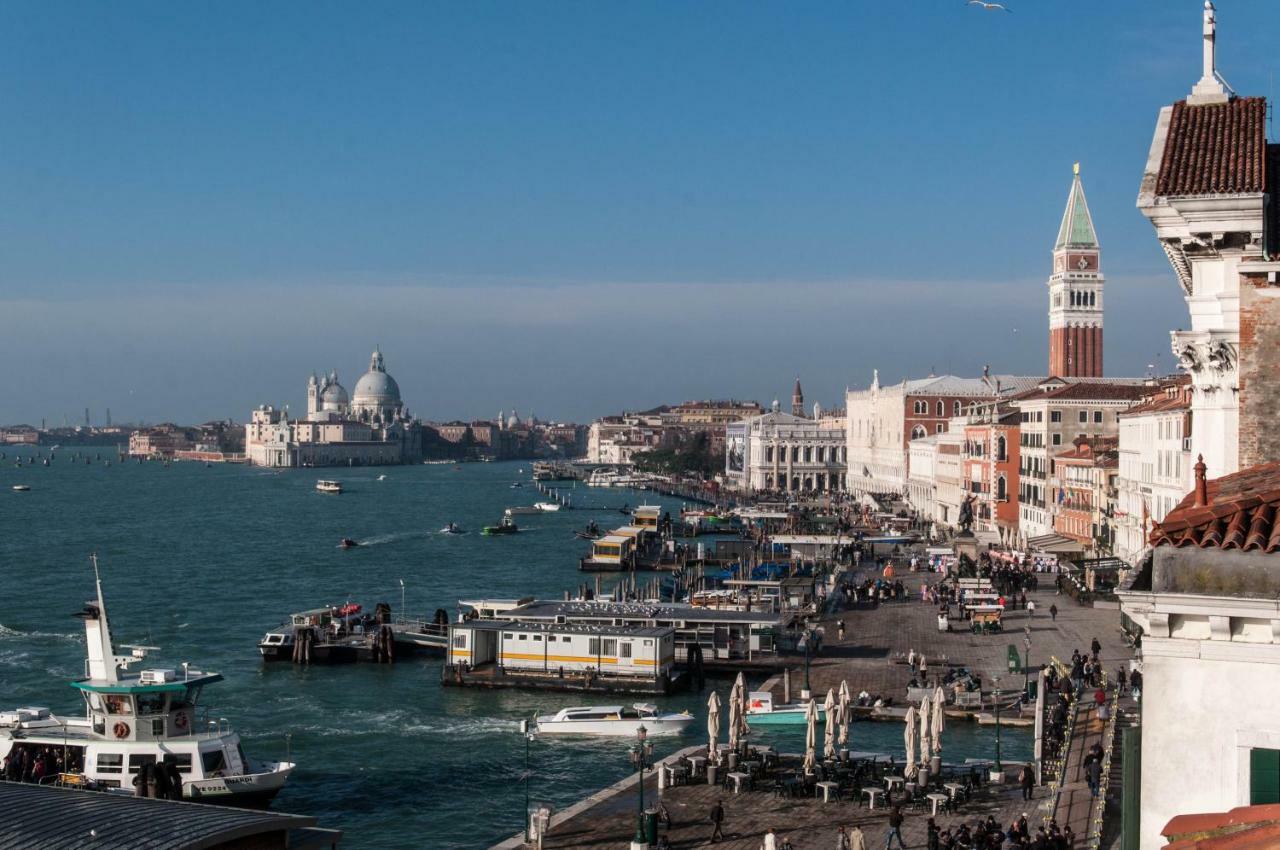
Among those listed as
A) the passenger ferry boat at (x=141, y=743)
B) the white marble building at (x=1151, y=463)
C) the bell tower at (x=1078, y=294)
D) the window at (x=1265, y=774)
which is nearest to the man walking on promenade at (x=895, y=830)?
the passenger ferry boat at (x=141, y=743)

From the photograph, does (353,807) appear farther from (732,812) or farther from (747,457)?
(747,457)

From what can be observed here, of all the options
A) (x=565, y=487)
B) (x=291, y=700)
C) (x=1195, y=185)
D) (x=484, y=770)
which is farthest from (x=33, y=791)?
(x=565, y=487)

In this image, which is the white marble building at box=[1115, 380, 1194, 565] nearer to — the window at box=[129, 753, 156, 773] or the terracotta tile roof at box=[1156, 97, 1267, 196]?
the window at box=[129, 753, 156, 773]

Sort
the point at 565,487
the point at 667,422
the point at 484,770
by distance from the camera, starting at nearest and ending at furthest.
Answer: the point at 484,770
the point at 565,487
the point at 667,422

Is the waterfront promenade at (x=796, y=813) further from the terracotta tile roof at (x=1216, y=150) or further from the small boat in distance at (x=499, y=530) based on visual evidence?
the small boat in distance at (x=499, y=530)

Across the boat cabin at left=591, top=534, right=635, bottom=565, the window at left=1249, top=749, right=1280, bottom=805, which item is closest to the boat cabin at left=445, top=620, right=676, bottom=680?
the window at left=1249, top=749, right=1280, bottom=805
